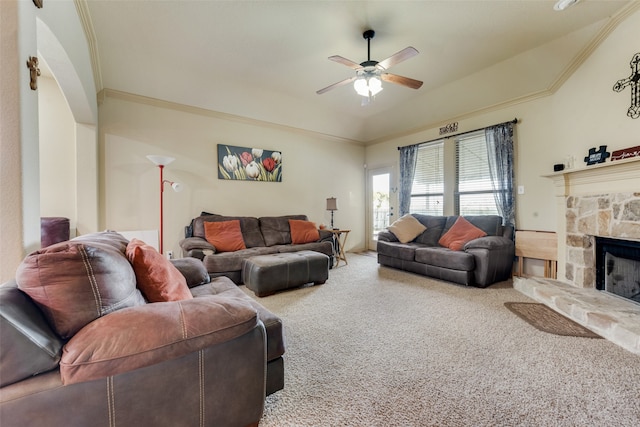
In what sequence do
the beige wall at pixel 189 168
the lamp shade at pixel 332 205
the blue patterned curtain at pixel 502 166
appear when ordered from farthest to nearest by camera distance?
the lamp shade at pixel 332 205, the blue patterned curtain at pixel 502 166, the beige wall at pixel 189 168

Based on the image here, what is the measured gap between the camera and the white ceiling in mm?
2656

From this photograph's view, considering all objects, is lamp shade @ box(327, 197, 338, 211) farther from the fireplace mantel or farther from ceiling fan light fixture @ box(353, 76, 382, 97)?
the fireplace mantel

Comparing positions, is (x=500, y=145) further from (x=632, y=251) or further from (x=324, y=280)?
(x=324, y=280)

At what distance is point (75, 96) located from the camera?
2.81 metres

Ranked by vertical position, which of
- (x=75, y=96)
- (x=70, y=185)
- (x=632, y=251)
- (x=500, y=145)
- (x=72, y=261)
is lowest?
(x=632, y=251)

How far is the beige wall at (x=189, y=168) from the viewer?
3.72 meters

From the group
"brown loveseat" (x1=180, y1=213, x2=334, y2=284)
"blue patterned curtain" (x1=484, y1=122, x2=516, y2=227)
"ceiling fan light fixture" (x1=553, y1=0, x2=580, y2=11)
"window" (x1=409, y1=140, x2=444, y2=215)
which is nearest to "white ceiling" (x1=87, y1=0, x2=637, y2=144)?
"ceiling fan light fixture" (x1=553, y1=0, x2=580, y2=11)

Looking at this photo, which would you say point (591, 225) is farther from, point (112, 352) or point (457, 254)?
point (112, 352)

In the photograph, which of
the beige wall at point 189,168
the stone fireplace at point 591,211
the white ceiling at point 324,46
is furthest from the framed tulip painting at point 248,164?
the stone fireplace at point 591,211

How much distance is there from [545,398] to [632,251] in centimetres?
224

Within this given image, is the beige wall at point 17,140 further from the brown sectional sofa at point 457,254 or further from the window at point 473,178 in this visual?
the window at point 473,178

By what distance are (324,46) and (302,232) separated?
9.23 ft

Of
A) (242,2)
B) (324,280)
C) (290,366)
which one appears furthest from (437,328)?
(242,2)

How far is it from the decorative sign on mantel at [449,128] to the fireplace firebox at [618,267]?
2619 mm
